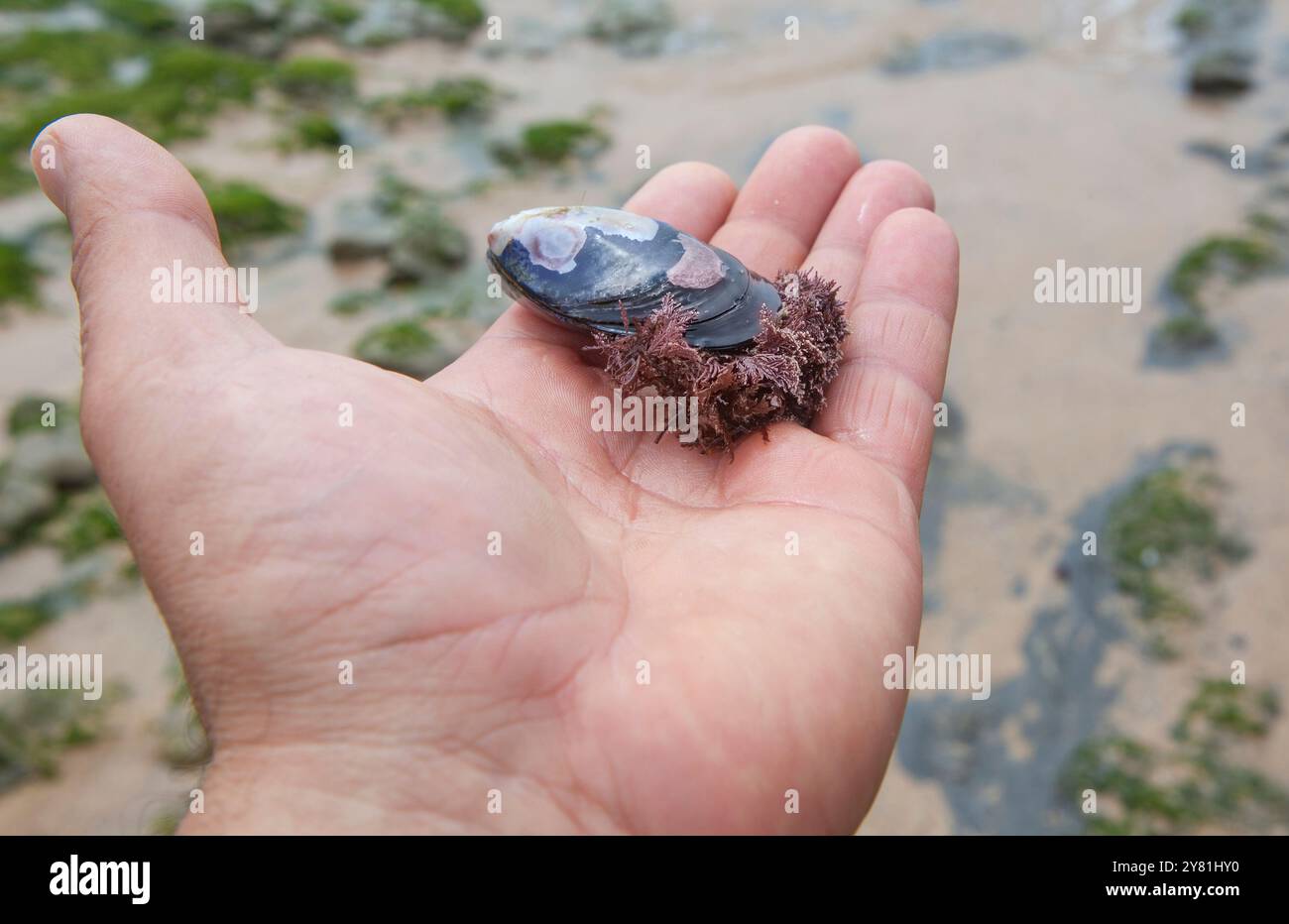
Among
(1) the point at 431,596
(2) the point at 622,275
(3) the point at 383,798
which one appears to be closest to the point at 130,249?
(1) the point at 431,596

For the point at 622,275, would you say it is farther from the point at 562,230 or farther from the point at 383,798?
the point at 383,798

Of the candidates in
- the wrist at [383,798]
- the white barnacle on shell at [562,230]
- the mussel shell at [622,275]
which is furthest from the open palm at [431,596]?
the white barnacle on shell at [562,230]

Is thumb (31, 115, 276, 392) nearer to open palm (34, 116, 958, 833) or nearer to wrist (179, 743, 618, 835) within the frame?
open palm (34, 116, 958, 833)

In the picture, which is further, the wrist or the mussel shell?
the mussel shell

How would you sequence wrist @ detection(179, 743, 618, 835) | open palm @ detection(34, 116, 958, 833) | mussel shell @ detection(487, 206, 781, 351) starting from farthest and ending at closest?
mussel shell @ detection(487, 206, 781, 351) → open palm @ detection(34, 116, 958, 833) → wrist @ detection(179, 743, 618, 835)

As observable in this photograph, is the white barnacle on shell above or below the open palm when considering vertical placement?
above

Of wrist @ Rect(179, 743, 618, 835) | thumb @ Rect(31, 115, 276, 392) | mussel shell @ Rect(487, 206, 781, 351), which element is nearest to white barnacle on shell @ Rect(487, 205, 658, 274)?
mussel shell @ Rect(487, 206, 781, 351)
